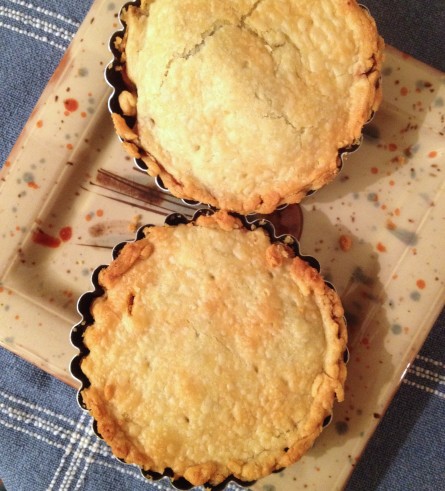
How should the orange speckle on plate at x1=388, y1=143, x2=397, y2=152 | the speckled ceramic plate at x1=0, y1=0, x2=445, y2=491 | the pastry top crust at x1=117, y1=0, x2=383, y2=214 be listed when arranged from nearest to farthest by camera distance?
Answer: the pastry top crust at x1=117, y1=0, x2=383, y2=214
the speckled ceramic plate at x1=0, y1=0, x2=445, y2=491
the orange speckle on plate at x1=388, y1=143, x2=397, y2=152

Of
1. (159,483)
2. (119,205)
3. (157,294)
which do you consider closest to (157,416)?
(157,294)

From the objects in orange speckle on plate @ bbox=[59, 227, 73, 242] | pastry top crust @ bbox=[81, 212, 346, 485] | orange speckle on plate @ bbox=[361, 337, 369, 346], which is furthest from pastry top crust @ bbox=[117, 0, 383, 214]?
orange speckle on plate @ bbox=[361, 337, 369, 346]

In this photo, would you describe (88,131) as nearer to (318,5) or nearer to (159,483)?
(318,5)

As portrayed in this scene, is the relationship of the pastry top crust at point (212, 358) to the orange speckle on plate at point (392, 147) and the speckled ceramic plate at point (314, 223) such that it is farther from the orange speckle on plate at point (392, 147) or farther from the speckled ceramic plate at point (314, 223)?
the orange speckle on plate at point (392, 147)

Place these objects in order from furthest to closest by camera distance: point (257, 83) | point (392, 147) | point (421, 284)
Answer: point (392, 147) < point (421, 284) < point (257, 83)

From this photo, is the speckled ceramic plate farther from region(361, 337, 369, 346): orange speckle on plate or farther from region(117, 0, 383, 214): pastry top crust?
region(117, 0, 383, 214): pastry top crust

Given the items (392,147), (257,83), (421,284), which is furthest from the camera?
(392,147)

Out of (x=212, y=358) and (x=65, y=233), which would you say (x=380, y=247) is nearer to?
(x=212, y=358)

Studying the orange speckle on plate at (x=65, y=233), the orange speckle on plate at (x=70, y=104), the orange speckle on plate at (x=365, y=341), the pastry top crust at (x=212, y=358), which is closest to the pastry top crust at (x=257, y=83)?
the pastry top crust at (x=212, y=358)

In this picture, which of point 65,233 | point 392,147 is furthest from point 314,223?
point 65,233
